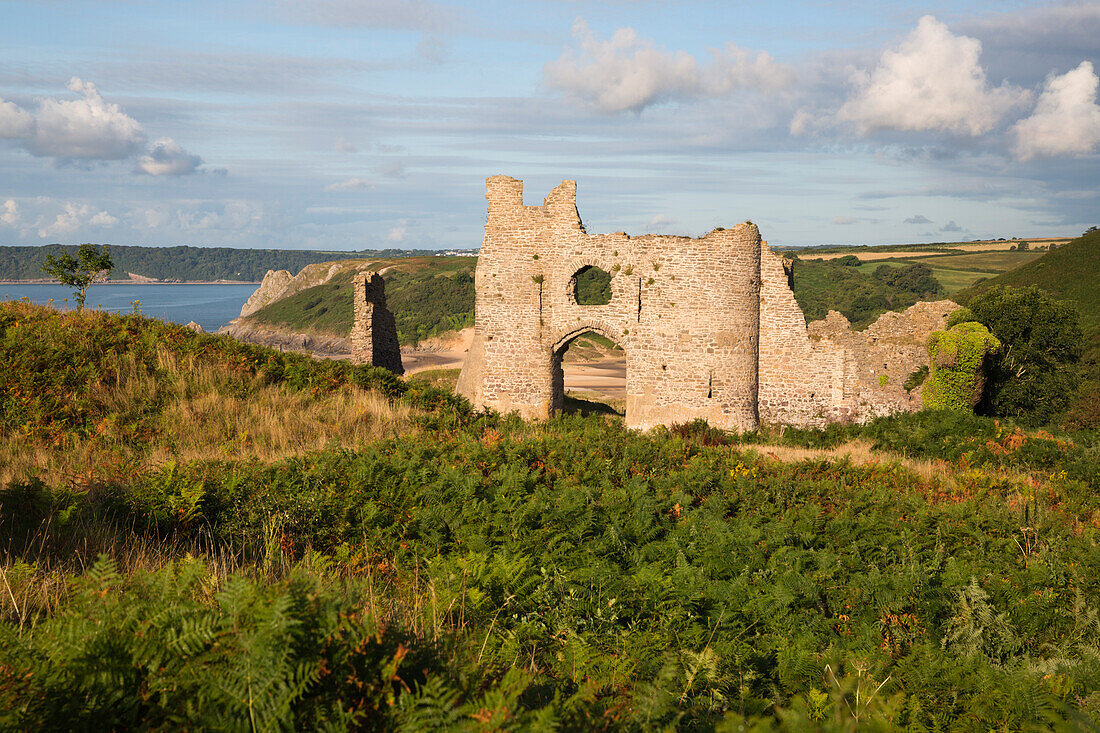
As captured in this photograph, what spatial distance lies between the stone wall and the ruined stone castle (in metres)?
3.45

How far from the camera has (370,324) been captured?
1980cm

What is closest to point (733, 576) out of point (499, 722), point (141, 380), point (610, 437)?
point (499, 722)

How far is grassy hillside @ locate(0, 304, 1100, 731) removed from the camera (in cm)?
257

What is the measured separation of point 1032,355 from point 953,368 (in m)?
10.3

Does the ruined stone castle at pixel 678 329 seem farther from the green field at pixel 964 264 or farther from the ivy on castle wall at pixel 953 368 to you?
the green field at pixel 964 264

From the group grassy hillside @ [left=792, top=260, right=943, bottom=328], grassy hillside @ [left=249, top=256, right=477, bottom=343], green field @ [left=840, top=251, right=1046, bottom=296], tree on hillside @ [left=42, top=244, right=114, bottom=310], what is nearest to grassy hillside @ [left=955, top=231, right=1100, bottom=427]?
grassy hillside @ [left=792, top=260, right=943, bottom=328]

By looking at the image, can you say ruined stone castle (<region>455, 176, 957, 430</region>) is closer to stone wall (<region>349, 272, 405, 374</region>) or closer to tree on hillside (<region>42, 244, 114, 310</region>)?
stone wall (<region>349, 272, 405, 374</region>)

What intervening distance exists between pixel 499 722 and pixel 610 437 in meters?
11.2

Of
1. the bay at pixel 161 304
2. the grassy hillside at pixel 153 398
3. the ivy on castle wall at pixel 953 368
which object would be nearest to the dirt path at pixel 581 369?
the bay at pixel 161 304

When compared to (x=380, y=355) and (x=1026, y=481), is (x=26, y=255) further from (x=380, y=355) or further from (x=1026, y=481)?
(x=1026, y=481)

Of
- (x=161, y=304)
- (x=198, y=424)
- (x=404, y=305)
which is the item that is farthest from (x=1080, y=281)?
(x=161, y=304)

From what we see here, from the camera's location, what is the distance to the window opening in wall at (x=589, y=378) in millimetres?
19016

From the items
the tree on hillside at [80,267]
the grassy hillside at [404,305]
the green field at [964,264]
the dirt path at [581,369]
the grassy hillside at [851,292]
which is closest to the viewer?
the tree on hillside at [80,267]

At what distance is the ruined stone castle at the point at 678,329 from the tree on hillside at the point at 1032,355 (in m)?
7.74
